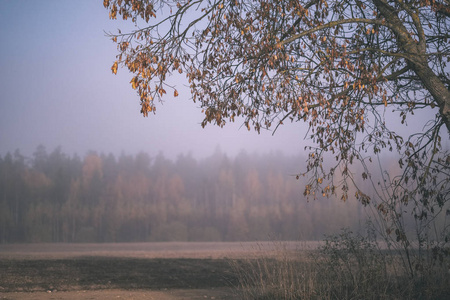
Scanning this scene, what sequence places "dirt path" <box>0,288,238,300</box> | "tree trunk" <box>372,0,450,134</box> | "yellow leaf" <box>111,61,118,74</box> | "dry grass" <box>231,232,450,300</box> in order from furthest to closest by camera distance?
"dirt path" <box>0,288,238,300</box>, "tree trunk" <box>372,0,450,134</box>, "dry grass" <box>231,232,450,300</box>, "yellow leaf" <box>111,61,118,74</box>

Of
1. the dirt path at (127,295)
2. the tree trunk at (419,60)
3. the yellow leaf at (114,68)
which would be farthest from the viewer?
the dirt path at (127,295)

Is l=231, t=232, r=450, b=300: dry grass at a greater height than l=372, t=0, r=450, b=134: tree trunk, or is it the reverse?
l=372, t=0, r=450, b=134: tree trunk

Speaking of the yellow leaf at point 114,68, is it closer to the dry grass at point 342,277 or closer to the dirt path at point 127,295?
the dry grass at point 342,277

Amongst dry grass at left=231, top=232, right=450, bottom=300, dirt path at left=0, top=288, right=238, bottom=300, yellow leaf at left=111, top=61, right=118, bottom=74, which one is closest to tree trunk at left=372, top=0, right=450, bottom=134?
dry grass at left=231, top=232, right=450, bottom=300

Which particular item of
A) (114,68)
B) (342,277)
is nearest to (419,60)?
(342,277)

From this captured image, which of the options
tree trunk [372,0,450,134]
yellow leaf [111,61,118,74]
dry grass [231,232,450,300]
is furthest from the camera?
tree trunk [372,0,450,134]

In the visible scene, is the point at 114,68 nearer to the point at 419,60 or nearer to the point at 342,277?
the point at 342,277

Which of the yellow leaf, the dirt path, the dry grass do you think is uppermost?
the yellow leaf

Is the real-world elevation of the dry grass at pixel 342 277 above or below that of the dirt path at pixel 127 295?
above

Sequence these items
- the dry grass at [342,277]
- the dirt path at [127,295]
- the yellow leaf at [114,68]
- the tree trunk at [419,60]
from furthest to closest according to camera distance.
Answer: the dirt path at [127,295], the tree trunk at [419,60], the dry grass at [342,277], the yellow leaf at [114,68]

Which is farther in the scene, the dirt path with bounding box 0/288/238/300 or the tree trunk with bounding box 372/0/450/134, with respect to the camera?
the dirt path with bounding box 0/288/238/300

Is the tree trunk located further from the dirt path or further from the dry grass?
the dirt path

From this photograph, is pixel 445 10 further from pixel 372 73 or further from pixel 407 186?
pixel 407 186

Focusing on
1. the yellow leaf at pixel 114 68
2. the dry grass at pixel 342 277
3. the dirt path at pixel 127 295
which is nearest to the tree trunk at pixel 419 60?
the dry grass at pixel 342 277
